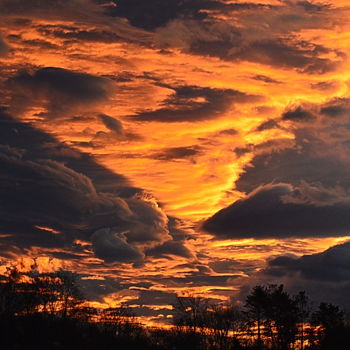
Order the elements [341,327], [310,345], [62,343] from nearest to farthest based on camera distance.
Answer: [341,327], [310,345], [62,343]

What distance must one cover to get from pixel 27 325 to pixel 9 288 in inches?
837

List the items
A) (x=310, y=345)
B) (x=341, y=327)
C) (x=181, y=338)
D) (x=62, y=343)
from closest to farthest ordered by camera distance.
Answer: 1. (x=341, y=327)
2. (x=310, y=345)
3. (x=62, y=343)
4. (x=181, y=338)

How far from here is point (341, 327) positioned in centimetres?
11006

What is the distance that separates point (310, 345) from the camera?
141125 mm

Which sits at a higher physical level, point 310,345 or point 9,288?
point 9,288

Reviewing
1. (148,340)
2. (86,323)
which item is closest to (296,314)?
(148,340)

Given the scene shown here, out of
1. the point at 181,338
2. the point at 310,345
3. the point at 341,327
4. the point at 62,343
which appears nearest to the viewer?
the point at 341,327

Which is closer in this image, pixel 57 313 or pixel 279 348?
pixel 279 348

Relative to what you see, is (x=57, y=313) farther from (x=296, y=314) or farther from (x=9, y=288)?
(x=296, y=314)

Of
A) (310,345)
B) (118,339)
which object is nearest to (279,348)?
(310,345)

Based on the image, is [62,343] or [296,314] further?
[62,343]

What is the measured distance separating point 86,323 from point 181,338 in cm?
2906

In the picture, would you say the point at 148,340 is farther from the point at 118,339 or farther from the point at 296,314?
the point at 296,314

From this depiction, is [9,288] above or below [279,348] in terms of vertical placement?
above
